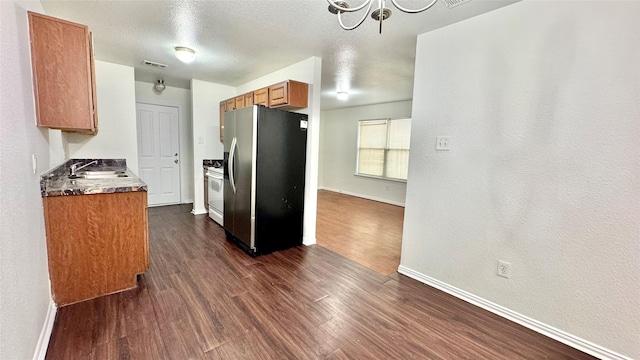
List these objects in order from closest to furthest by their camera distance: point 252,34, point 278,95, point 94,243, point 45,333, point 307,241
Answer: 1. point 45,333
2. point 94,243
3. point 252,34
4. point 278,95
5. point 307,241

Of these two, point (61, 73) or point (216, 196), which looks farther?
point (216, 196)

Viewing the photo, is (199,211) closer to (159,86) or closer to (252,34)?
(159,86)

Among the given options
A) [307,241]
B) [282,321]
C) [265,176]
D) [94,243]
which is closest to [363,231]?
[307,241]

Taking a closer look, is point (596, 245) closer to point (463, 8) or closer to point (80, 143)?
point (463, 8)

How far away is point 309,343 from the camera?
5.61ft

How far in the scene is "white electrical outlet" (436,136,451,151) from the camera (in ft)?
7.66

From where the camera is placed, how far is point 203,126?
184 inches

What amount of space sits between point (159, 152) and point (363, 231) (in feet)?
13.3

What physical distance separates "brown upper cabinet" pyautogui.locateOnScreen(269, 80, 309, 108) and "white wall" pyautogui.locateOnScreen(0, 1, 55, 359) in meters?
2.08

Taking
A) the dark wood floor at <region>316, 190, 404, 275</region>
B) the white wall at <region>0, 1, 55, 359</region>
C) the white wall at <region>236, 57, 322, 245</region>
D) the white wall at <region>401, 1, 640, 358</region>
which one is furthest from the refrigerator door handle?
the white wall at <region>401, 1, 640, 358</region>

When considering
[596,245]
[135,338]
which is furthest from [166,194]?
[596,245]

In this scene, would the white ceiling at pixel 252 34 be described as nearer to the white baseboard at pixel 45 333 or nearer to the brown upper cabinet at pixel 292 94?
the brown upper cabinet at pixel 292 94

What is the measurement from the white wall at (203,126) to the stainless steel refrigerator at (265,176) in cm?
161

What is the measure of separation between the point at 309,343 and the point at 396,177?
4973mm
